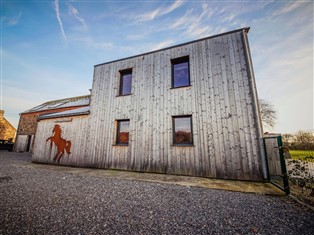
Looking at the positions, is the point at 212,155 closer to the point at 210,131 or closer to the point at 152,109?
the point at 210,131

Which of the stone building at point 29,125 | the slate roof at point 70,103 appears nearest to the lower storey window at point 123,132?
the slate roof at point 70,103

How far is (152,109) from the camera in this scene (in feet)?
23.5

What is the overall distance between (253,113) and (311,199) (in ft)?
10.1

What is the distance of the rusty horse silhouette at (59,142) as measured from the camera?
28.0 feet

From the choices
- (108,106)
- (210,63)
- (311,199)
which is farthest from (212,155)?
(108,106)

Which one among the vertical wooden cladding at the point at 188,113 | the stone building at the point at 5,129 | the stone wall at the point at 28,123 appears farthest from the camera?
the stone building at the point at 5,129

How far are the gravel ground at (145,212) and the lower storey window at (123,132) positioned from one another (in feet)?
11.8

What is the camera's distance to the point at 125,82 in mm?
8547

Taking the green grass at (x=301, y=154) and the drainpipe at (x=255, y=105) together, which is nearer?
the green grass at (x=301, y=154)

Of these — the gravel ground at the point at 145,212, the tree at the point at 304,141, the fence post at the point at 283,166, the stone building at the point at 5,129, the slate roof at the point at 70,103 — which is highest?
the slate roof at the point at 70,103

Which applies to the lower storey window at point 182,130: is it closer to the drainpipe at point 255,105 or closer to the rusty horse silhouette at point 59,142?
the drainpipe at point 255,105

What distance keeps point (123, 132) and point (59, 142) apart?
4724mm

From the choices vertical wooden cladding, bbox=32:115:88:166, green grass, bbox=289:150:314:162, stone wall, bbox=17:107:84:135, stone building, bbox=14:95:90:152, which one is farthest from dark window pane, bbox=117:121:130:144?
stone wall, bbox=17:107:84:135

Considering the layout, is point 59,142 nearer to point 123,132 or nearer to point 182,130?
point 123,132
